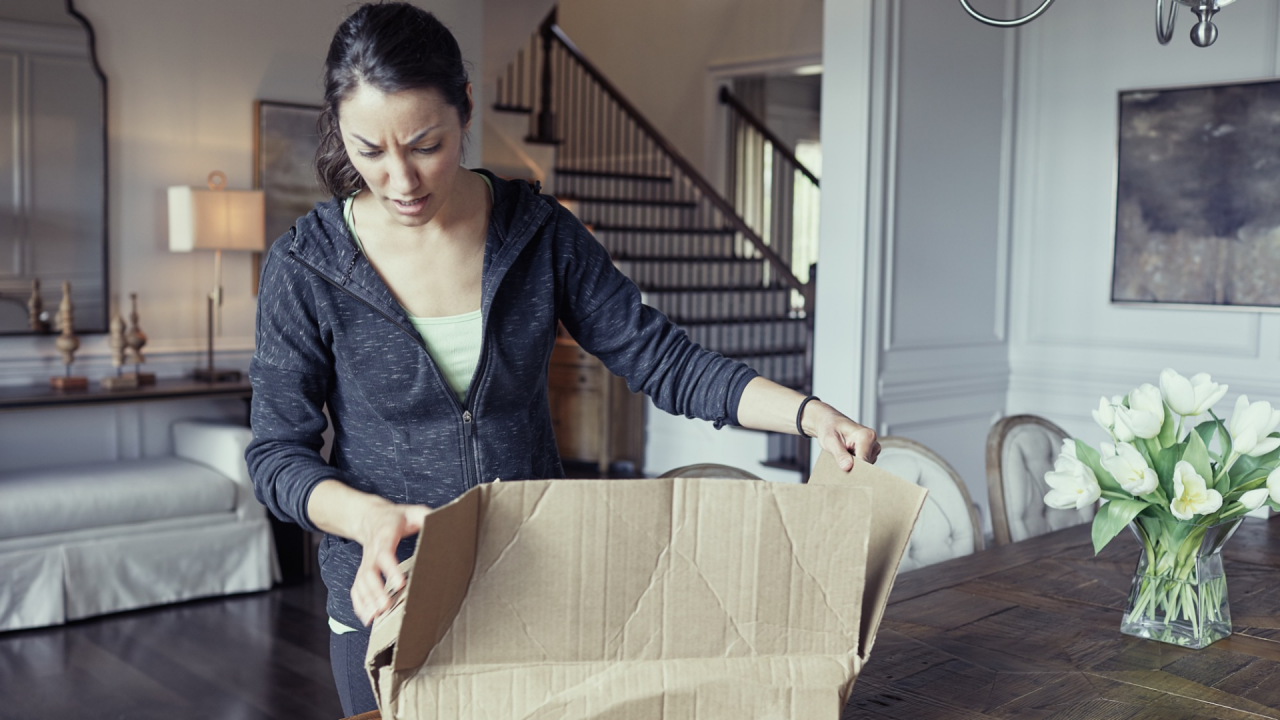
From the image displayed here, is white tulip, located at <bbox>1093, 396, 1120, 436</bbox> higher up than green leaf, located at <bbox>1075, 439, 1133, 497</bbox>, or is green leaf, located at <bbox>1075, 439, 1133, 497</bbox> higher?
white tulip, located at <bbox>1093, 396, 1120, 436</bbox>

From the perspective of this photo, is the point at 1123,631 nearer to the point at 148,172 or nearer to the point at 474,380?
the point at 474,380

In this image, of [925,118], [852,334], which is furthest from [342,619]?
[925,118]

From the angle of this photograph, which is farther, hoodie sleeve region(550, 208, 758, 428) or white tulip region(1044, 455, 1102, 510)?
white tulip region(1044, 455, 1102, 510)

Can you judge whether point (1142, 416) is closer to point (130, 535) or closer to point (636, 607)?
point (636, 607)

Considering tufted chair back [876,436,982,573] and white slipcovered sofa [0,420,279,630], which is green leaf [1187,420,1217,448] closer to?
tufted chair back [876,436,982,573]

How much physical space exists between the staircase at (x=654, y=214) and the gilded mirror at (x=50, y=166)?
9.87ft

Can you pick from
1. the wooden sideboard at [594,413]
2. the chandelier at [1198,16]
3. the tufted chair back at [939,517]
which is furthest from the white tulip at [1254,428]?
the wooden sideboard at [594,413]

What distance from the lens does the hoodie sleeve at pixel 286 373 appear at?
47.5 inches

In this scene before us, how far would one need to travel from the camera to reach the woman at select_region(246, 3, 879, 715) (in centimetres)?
119

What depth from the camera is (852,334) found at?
149 inches

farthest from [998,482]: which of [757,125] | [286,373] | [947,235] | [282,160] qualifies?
[757,125]

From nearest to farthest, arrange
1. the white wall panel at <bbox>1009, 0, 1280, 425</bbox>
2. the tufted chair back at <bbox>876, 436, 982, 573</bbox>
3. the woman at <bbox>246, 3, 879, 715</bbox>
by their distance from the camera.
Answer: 1. the woman at <bbox>246, 3, 879, 715</bbox>
2. the tufted chair back at <bbox>876, 436, 982, 573</bbox>
3. the white wall panel at <bbox>1009, 0, 1280, 425</bbox>

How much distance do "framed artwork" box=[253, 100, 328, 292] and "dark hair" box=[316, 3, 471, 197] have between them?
416 centimetres

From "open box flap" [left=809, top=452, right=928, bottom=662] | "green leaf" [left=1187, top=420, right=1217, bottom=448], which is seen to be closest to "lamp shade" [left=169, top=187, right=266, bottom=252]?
"green leaf" [left=1187, top=420, right=1217, bottom=448]
